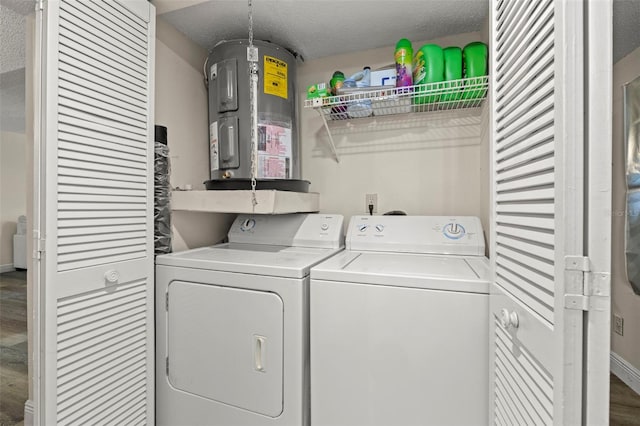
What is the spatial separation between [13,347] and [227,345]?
91 cm

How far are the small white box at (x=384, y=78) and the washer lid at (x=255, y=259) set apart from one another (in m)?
1.06

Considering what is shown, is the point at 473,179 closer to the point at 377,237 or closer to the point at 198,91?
the point at 377,237

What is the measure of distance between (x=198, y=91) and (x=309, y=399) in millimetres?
2071

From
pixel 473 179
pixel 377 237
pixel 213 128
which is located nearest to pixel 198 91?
pixel 213 128

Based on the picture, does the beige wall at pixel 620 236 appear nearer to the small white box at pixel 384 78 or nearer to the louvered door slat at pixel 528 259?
the louvered door slat at pixel 528 259

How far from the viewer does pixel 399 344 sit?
4.13 ft

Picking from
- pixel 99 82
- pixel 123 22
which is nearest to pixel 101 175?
pixel 99 82

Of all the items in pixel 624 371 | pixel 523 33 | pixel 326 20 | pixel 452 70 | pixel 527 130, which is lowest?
pixel 624 371

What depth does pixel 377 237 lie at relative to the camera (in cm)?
193

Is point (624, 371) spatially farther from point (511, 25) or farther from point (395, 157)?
point (395, 157)

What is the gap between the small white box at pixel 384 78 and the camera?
190cm

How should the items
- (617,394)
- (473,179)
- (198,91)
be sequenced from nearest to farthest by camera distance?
(617,394) < (473,179) < (198,91)

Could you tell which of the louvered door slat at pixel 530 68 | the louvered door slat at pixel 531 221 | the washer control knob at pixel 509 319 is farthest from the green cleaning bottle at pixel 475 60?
the washer control knob at pixel 509 319

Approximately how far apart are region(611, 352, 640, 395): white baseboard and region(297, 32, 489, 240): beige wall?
1.29 meters
